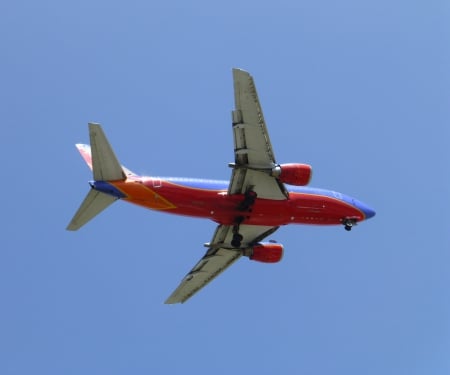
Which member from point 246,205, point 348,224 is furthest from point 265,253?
point 246,205

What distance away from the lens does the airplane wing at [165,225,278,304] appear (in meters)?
59.0

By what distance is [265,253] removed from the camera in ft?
199

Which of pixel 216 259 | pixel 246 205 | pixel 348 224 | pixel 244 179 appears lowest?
pixel 216 259

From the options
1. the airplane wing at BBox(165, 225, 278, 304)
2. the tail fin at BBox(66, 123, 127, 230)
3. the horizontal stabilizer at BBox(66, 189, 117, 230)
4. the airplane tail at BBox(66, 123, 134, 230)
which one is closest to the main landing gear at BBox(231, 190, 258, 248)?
the airplane wing at BBox(165, 225, 278, 304)

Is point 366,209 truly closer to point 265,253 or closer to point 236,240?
point 265,253

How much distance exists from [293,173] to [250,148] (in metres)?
4.02

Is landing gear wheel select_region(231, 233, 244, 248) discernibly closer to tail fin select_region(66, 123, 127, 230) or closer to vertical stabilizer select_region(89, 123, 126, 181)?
tail fin select_region(66, 123, 127, 230)

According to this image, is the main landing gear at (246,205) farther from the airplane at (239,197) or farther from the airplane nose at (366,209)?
the airplane nose at (366,209)

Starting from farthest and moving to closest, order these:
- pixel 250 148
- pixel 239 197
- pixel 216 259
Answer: pixel 216 259, pixel 239 197, pixel 250 148

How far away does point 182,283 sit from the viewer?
61.7 metres

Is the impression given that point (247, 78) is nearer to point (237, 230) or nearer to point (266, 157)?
point (266, 157)

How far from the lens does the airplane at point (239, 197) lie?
4853 centimetres

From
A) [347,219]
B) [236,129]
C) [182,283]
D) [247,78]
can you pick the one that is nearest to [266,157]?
[236,129]

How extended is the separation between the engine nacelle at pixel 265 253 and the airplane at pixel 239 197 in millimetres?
77
